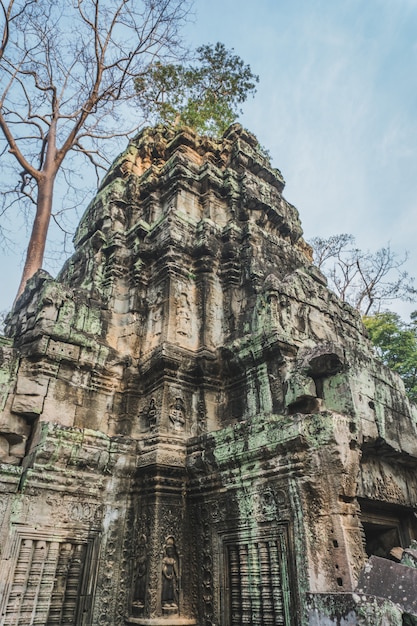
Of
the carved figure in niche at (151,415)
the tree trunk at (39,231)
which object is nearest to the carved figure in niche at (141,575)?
the carved figure in niche at (151,415)

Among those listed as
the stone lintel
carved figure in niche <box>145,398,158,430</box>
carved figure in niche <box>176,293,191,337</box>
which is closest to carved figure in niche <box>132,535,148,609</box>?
the stone lintel

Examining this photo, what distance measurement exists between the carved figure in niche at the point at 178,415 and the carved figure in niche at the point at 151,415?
0.23 metres

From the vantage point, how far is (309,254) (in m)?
11.2

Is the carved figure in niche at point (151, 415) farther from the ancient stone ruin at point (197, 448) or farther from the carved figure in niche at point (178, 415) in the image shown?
the carved figure in niche at point (178, 415)

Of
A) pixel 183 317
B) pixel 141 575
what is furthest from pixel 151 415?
pixel 141 575

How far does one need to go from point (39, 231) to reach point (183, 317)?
15.5ft

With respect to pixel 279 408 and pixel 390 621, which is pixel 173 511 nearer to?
pixel 279 408

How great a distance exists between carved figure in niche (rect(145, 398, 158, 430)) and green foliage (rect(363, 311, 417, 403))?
11398 mm

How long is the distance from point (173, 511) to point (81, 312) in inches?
131

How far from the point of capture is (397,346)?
620 inches

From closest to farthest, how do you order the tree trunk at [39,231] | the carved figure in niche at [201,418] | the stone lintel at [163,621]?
the stone lintel at [163,621] → the carved figure in niche at [201,418] → the tree trunk at [39,231]

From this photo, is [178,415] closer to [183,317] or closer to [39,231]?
[183,317]

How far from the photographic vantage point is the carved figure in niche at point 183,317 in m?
6.87

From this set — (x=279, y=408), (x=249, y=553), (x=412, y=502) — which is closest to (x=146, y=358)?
(x=279, y=408)
